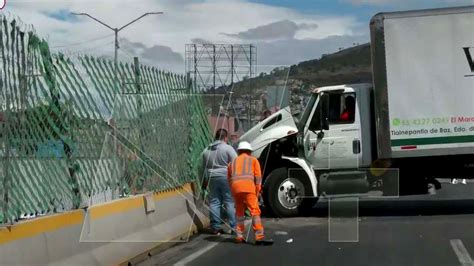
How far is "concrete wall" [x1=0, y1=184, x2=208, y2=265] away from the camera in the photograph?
6.78 m

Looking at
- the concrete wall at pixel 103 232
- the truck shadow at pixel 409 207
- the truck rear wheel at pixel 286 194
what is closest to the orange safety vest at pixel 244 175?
the concrete wall at pixel 103 232

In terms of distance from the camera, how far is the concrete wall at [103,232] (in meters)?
6.78

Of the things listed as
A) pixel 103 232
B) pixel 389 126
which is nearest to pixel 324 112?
pixel 389 126

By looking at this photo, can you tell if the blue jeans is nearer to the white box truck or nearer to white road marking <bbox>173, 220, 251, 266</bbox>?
white road marking <bbox>173, 220, 251, 266</bbox>

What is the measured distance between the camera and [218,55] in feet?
111

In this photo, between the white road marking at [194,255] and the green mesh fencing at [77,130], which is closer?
the green mesh fencing at [77,130]

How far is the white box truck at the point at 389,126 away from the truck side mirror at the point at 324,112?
2 centimetres

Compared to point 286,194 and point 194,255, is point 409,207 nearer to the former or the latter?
point 286,194

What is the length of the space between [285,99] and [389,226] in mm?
4324

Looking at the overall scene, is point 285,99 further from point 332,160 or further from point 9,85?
point 9,85

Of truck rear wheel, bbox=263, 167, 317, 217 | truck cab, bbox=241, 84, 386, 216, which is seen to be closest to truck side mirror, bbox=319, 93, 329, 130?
truck cab, bbox=241, 84, 386, 216

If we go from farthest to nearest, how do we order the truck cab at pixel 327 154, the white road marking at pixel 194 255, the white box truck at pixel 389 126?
the truck cab at pixel 327 154 < the white box truck at pixel 389 126 < the white road marking at pixel 194 255

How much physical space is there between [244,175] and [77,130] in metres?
3.36

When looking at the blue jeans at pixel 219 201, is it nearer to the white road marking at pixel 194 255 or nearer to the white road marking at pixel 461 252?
the white road marking at pixel 194 255
